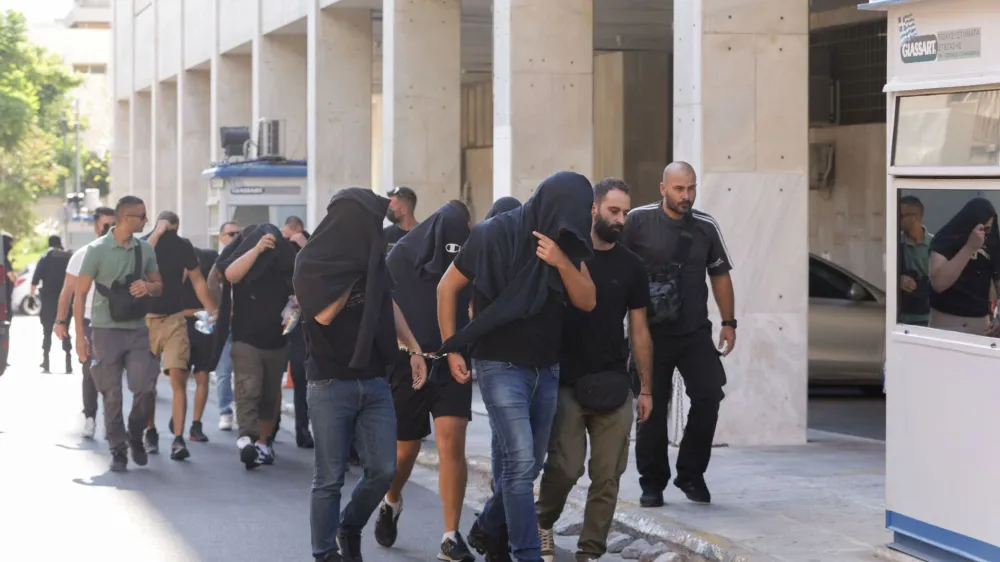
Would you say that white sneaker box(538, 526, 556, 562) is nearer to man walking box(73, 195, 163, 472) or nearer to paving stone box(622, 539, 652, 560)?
paving stone box(622, 539, 652, 560)

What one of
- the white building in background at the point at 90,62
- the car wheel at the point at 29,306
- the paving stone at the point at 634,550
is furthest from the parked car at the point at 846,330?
the white building in background at the point at 90,62

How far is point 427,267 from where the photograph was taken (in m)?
8.48

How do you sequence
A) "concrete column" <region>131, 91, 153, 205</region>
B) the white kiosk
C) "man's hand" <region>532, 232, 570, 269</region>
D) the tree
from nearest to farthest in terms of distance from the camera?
"man's hand" <region>532, 232, 570, 269</region>
the white kiosk
"concrete column" <region>131, 91, 153, 205</region>
the tree

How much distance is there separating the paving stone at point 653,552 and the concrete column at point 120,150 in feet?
130

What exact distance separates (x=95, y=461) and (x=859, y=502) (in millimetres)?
6137

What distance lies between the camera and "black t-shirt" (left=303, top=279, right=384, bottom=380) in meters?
7.55

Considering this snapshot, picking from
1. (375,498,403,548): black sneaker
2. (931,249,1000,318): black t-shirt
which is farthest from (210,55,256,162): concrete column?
(931,249,1000,318): black t-shirt

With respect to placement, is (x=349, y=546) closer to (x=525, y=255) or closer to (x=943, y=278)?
(x=525, y=255)

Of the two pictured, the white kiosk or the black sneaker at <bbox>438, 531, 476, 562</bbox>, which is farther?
the white kiosk

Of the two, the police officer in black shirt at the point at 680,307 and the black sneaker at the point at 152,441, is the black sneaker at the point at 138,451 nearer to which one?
the black sneaker at the point at 152,441

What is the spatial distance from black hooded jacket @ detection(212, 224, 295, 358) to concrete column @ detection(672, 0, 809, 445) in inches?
122

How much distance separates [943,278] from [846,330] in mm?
9274

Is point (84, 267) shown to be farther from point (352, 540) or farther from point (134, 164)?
point (134, 164)

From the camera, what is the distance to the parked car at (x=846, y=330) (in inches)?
644
